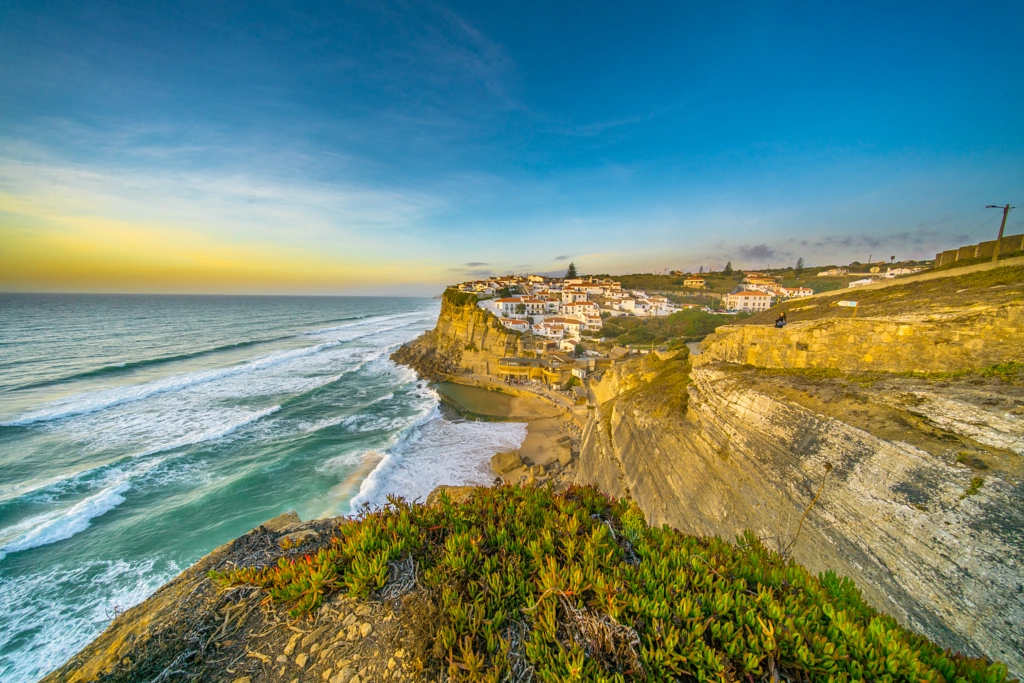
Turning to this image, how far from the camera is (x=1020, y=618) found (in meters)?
4.59

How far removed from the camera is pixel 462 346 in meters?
43.6

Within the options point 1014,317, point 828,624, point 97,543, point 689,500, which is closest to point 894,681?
point 828,624

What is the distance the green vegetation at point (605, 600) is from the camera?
246 centimetres

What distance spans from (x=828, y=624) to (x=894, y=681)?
48 centimetres

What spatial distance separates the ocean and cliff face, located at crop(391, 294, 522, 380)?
4493 millimetres

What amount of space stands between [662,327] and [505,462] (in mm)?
37822

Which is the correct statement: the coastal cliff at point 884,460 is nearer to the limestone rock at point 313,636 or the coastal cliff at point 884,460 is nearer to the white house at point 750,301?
the limestone rock at point 313,636

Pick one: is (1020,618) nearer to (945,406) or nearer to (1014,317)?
(945,406)

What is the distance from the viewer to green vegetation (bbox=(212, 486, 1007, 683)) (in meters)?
2.46

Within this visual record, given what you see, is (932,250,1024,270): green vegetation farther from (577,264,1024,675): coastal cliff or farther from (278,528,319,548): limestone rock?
(278,528,319,548): limestone rock

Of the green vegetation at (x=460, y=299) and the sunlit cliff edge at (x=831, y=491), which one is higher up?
the green vegetation at (x=460, y=299)


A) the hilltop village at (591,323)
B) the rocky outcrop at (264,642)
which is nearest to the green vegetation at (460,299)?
the hilltop village at (591,323)

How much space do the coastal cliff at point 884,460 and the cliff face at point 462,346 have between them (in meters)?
30.5

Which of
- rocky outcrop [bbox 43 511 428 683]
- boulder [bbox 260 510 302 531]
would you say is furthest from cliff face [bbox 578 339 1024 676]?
boulder [bbox 260 510 302 531]
